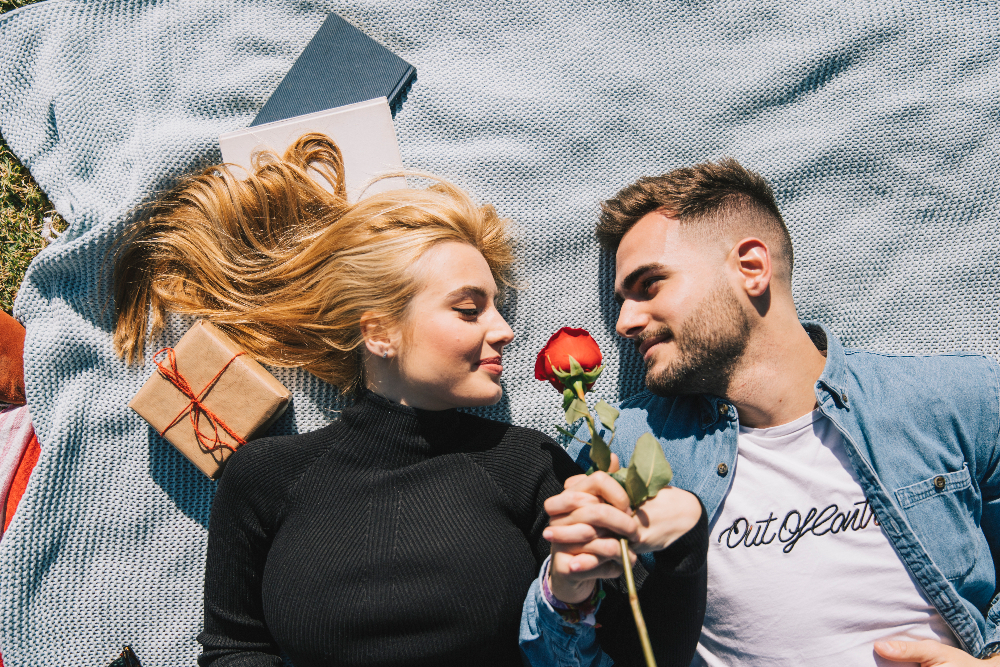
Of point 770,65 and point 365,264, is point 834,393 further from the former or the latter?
point 365,264

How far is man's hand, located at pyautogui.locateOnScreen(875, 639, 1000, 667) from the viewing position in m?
1.71

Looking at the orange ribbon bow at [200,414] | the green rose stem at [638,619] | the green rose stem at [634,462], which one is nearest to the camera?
the green rose stem at [638,619]

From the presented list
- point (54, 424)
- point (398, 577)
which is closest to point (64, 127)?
point (54, 424)

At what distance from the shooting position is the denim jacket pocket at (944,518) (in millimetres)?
1821

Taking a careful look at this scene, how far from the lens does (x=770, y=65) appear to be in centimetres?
229

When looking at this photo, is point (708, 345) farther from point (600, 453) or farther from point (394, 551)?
point (394, 551)

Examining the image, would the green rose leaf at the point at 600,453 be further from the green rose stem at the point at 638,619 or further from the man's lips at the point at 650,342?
the man's lips at the point at 650,342

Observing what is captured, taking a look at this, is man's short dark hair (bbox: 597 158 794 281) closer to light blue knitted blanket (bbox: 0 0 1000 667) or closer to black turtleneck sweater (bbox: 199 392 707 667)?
light blue knitted blanket (bbox: 0 0 1000 667)

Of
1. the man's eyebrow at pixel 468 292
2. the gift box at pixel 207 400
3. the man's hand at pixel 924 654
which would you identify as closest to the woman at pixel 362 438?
the man's eyebrow at pixel 468 292

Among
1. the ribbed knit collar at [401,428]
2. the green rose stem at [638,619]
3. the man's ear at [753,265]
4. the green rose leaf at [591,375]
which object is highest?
the green rose leaf at [591,375]

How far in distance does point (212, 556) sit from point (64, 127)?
1674mm

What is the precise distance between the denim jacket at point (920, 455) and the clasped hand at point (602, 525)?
1.65 feet

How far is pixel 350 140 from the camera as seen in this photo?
2223 millimetres

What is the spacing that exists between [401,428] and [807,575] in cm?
127
